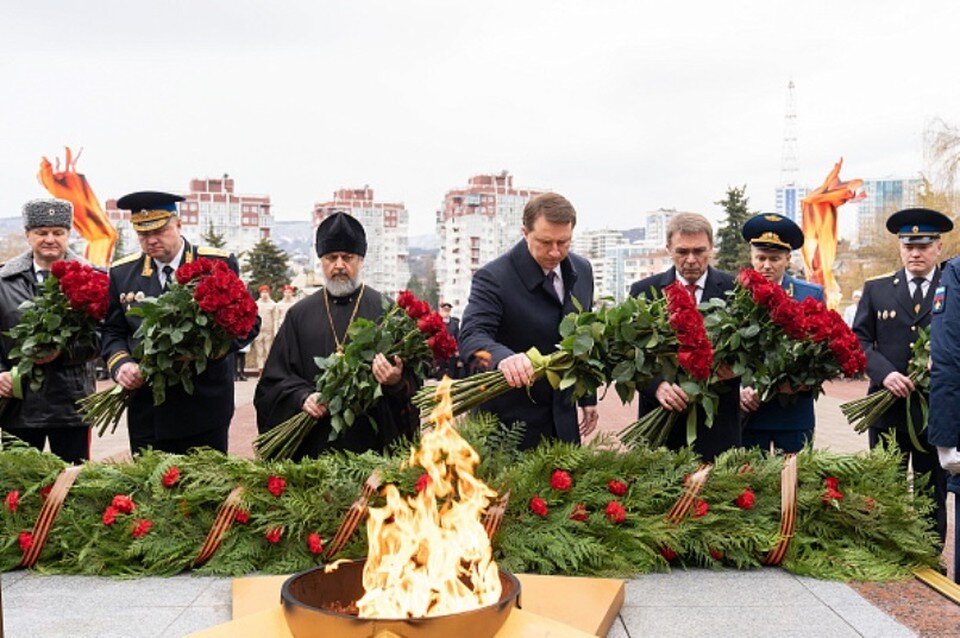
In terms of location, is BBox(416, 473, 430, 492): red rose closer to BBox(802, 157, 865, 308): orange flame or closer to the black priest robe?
the black priest robe

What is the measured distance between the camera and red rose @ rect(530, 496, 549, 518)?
4023 millimetres

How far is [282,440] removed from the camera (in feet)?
16.0

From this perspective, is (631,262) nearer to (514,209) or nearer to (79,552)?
(514,209)

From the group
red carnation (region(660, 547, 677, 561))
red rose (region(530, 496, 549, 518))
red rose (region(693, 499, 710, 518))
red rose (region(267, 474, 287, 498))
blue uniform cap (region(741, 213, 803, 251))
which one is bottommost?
red carnation (region(660, 547, 677, 561))

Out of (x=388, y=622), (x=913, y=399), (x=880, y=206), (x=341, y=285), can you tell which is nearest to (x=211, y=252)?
(x=341, y=285)

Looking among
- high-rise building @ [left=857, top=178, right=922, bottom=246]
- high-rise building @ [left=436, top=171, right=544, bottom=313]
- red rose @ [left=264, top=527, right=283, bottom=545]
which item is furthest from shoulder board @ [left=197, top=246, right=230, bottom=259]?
high-rise building @ [left=436, top=171, right=544, bottom=313]

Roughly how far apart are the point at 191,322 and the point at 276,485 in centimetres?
90

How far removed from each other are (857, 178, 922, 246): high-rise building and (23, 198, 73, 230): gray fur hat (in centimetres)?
1930

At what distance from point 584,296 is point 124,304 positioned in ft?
7.68

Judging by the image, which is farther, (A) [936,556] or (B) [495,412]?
(B) [495,412]

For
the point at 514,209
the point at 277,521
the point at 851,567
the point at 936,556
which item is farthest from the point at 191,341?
the point at 514,209

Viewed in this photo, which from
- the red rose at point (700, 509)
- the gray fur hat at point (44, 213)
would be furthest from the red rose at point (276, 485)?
the gray fur hat at point (44, 213)

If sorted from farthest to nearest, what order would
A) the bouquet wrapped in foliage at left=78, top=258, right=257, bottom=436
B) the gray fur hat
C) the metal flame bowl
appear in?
1. the gray fur hat
2. the bouquet wrapped in foliage at left=78, top=258, right=257, bottom=436
3. the metal flame bowl

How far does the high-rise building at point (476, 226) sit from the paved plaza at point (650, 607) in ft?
360
